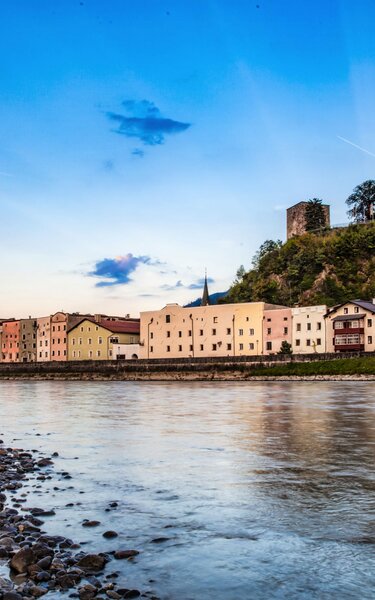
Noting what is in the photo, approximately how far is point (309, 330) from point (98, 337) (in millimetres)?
40904

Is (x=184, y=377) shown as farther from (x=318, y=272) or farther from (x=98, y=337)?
(x=318, y=272)

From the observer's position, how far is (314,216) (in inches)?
5448

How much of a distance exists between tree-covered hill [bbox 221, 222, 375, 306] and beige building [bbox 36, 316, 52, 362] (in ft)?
115

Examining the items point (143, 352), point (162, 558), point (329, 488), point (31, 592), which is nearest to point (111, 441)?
point (329, 488)

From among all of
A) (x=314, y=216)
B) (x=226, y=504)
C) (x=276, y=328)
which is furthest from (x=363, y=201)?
(x=226, y=504)

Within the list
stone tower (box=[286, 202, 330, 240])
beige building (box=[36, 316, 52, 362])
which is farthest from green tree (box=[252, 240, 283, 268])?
beige building (box=[36, 316, 52, 362])

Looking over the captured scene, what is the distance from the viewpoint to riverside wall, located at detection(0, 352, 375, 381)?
260ft

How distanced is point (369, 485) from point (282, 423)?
13.3 m

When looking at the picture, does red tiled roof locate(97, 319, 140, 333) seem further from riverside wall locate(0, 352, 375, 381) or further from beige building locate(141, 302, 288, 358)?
riverside wall locate(0, 352, 375, 381)

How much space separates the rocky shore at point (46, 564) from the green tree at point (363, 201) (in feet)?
448

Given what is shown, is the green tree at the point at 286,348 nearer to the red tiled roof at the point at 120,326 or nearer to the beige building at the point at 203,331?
the beige building at the point at 203,331

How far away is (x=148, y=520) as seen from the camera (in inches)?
391

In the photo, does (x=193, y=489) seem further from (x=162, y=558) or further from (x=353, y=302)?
(x=353, y=302)

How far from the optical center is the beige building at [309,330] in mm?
85062
